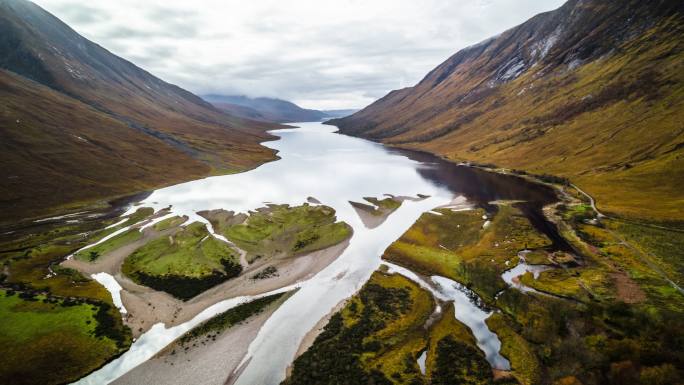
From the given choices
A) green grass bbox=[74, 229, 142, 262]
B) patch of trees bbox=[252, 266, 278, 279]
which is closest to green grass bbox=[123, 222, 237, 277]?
green grass bbox=[74, 229, 142, 262]

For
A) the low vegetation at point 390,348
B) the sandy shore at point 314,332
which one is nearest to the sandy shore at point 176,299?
the sandy shore at point 314,332

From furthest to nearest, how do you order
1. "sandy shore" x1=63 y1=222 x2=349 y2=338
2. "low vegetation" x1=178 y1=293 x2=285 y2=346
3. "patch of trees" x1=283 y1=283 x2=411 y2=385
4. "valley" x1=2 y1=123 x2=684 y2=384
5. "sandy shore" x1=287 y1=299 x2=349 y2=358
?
→ "sandy shore" x1=63 y1=222 x2=349 y2=338 < "low vegetation" x1=178 y1=293 x2=285 y2=346 < "sandy shore" x1=287 y1=299 x2=349 y2=358 < "valley" x1=2 y1=123 x2=684 y2=384 < "patch of trees" x1=283 y1=283 x2=411 y2=385

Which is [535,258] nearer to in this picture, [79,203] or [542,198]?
[542,198]

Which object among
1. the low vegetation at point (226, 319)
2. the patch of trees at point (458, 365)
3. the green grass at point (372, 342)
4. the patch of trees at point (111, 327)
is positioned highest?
the patch of trees at point (111, 327)

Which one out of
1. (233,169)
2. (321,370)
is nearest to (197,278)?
(321,370)

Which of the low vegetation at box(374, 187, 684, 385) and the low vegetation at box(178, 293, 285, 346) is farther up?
the low vegetation at box(374, 187, 684, 385)

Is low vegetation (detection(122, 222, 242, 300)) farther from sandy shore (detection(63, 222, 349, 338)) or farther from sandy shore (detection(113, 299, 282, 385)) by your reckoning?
sandy shore (detection(113, 299, 282, 385))

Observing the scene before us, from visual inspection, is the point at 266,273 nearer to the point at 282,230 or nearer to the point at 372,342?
the point at 282,230

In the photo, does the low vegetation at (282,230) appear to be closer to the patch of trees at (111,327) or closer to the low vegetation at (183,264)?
the low vegetation at (183,264)
